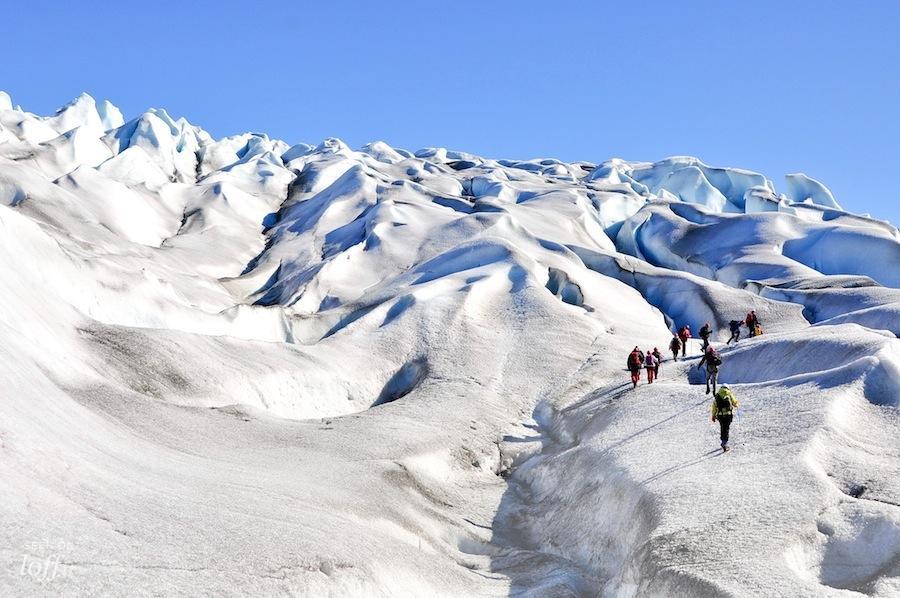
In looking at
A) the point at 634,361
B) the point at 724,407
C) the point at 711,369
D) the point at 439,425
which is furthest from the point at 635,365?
the point at 724,407

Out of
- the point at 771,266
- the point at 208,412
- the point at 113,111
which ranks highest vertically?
the point at 113,111

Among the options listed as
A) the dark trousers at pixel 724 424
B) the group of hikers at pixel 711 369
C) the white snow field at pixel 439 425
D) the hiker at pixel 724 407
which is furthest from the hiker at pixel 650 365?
the hiker at pixel 724 407

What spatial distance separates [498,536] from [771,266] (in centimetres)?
4629

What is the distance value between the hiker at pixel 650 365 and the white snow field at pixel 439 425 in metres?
0.84

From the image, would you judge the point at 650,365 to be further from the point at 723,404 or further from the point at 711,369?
the point at 723,404

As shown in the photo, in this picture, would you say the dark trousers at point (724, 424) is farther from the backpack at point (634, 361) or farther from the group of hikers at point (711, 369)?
the backpack at point (634, 361)

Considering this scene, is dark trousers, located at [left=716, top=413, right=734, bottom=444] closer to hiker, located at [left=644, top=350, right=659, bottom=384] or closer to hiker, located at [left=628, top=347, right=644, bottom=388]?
hiker, located at [left=628, top=347, right=644, bottom=388]

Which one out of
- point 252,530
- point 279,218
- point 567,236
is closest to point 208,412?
point 252,530

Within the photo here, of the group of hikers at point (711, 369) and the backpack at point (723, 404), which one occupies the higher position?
the backpack at point (723, 404)

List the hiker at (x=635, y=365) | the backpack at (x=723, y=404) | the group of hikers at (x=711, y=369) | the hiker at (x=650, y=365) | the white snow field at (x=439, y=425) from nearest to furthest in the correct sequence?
1. the white snow field at (x=439, y=425)
2. the backpack at (x=723, y=404)
3. the group of hikers at (x=711, y=369)
4. the hiker at (x=635, y=365)
5. the hiker at (x=650, y=365)

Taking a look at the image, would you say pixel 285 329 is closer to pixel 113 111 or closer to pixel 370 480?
pixel 370 480

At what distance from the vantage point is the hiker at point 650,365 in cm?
2817

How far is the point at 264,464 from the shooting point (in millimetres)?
19422

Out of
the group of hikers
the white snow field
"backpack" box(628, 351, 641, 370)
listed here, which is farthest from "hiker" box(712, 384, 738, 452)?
"backpack" box(628, 351, 641, 370)
